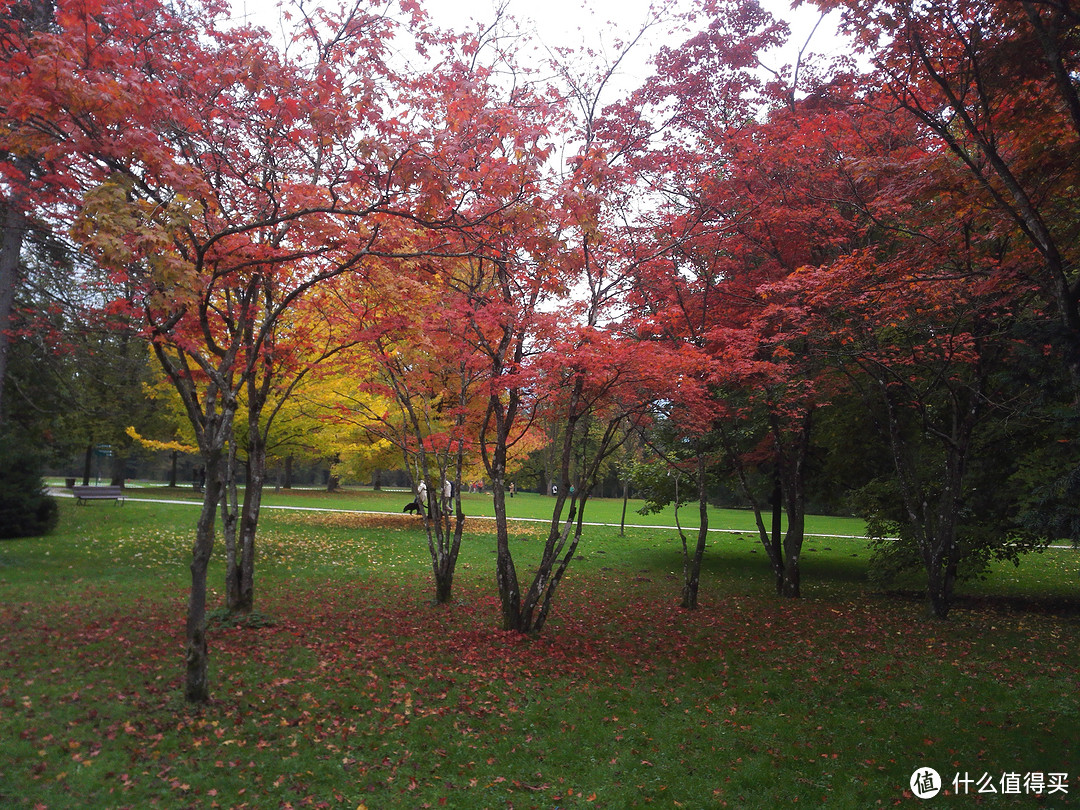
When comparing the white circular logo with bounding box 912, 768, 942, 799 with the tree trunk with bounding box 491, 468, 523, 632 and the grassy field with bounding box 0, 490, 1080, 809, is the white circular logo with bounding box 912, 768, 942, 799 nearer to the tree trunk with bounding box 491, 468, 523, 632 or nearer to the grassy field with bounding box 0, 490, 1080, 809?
the grassy field with bounding box 0, 490, 1080, 809

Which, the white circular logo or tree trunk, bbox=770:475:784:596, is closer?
the white circular logo

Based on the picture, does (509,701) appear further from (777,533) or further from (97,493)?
(97,493)

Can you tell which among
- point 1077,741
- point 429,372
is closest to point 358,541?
point 429,372

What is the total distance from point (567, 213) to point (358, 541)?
43.4 ft

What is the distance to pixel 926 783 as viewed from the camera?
Answer: 16.2 feet

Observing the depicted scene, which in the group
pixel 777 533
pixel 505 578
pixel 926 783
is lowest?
pixel 926 783

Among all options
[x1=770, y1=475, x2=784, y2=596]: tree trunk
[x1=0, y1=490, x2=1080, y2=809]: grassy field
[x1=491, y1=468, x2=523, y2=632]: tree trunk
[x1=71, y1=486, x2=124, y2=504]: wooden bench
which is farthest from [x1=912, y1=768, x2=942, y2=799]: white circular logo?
[x1=71, y1=486, x2=124, y2=504]: wooden bench

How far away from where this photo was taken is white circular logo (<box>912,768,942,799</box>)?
4823mm

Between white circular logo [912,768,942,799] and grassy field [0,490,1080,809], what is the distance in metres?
0.07

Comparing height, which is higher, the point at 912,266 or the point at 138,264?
the point at 912,266

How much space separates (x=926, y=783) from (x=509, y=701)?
3736mm

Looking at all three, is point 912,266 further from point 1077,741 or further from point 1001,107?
point 1077,741

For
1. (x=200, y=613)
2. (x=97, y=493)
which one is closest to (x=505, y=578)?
(x=200, y=613)

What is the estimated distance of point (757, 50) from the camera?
34.6 feet
